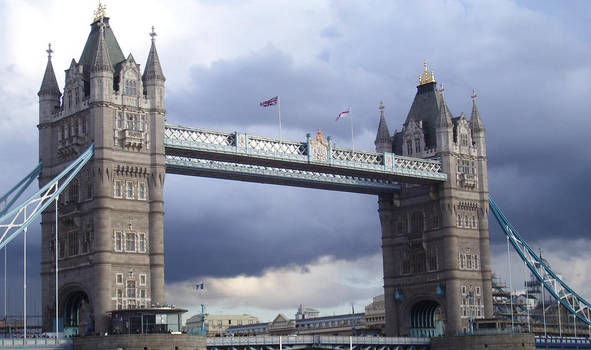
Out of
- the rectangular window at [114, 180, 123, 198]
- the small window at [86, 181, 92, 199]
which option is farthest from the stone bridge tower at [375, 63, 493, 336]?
the small window at [86, 181, 92, 199]

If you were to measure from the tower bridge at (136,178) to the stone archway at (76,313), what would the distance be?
0.43ft

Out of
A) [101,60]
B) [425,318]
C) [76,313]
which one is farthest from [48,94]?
[425,318]

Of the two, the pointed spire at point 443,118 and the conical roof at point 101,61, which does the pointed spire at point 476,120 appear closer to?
the pointed spire at point 443,118

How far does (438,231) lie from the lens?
412 feet

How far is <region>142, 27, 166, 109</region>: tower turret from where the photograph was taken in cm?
10119

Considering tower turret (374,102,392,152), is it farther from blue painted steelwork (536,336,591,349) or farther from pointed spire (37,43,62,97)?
pointed spire (37,43,62,97)

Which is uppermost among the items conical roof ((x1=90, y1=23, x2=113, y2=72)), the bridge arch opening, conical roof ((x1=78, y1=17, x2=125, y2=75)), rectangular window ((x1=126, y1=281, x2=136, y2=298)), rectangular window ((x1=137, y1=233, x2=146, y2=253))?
conical roof ((x1=78, y1=17, x2=125, y2=75))

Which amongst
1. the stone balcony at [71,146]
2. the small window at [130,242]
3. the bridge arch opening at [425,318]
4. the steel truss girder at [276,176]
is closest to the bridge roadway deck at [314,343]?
the bridge arch opening at [425,318]

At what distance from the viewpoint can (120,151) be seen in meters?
98.4

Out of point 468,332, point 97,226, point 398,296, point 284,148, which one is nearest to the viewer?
point 97,226

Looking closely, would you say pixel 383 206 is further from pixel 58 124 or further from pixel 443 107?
pixel 58 124

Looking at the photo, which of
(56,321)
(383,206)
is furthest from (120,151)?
(383,206)

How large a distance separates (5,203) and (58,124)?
9.05 m

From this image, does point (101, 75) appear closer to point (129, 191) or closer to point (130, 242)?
point (129, 191)
